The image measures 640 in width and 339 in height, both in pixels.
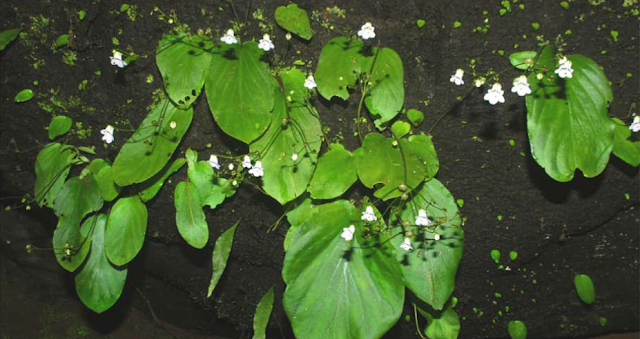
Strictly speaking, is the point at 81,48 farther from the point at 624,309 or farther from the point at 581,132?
the point at 624,309

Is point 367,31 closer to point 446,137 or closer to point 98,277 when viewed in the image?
point 446,137

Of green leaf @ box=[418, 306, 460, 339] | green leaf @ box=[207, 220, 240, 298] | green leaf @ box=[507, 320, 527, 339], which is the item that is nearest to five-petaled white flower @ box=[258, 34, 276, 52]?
green leaf @ box=[207, 220, 240, 298]

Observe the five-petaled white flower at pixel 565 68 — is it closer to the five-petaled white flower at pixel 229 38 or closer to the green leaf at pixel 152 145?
the five-petaled white flower at pixel 229 38

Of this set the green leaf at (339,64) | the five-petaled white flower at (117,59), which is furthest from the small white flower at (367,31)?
the five-petaled white flower at (117,59)

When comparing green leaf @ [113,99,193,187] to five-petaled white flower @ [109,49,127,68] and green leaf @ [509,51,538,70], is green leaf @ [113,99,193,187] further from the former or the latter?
green leaf @ [509,51,538,70]

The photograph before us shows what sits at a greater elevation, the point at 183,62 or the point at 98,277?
the point at 183,62

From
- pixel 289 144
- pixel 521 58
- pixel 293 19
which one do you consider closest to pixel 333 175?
pixel 289 144

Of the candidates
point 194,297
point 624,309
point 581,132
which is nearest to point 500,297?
point 624,309
